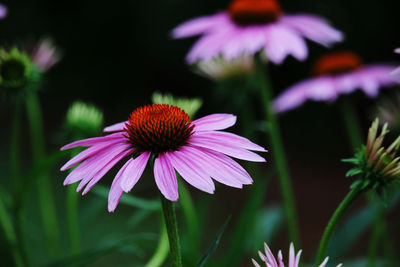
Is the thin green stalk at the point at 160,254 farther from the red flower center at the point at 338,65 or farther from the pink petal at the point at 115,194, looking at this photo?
the red flower center at the point at 338,65

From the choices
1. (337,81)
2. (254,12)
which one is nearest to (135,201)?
(254,12)

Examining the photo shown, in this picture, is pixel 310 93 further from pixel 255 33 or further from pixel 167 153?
pixel 167 153

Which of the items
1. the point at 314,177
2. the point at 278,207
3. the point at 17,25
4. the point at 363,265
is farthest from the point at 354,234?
the point at 17,25

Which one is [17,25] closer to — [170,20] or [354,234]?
[170,20]

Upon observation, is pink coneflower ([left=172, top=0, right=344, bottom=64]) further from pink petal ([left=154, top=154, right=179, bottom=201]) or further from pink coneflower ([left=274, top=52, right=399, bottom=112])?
pink petal ([left=154, top=154, right=179, bottom=201])

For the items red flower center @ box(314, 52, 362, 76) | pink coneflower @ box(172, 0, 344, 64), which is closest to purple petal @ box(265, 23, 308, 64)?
pink coneflower @ box(172, 0, 344, 64)
